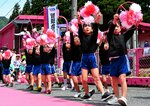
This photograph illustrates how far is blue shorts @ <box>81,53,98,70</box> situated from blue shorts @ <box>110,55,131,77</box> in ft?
2.76

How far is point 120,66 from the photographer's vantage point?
7.95 m

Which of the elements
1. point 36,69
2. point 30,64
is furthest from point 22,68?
point 36,69

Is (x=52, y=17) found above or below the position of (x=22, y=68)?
above

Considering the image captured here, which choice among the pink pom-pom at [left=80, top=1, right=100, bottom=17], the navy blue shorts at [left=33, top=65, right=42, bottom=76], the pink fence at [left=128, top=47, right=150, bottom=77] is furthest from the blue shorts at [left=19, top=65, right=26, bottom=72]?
the pink pom-pom at [left=80, top=1, right=100, bottom=17]

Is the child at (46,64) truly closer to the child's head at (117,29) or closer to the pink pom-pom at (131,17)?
the child's head at (117,29)

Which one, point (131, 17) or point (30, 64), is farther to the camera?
point (30, 64)

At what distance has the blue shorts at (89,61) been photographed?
8852 millimetres

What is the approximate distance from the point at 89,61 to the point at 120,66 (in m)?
1.10

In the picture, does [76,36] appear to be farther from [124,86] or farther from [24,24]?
[24,24]

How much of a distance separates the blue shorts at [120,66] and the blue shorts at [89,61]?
84 centimetres

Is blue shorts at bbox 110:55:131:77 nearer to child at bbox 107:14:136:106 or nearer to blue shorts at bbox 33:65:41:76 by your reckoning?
child at bbox 107:14:136:106

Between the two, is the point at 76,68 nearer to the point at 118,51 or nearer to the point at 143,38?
the point at 118,51

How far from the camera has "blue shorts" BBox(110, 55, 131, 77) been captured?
7908 millimetres

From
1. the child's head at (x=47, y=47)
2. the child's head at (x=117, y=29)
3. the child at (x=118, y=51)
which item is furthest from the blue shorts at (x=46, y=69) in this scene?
the child's head at (x=117, y=29)
